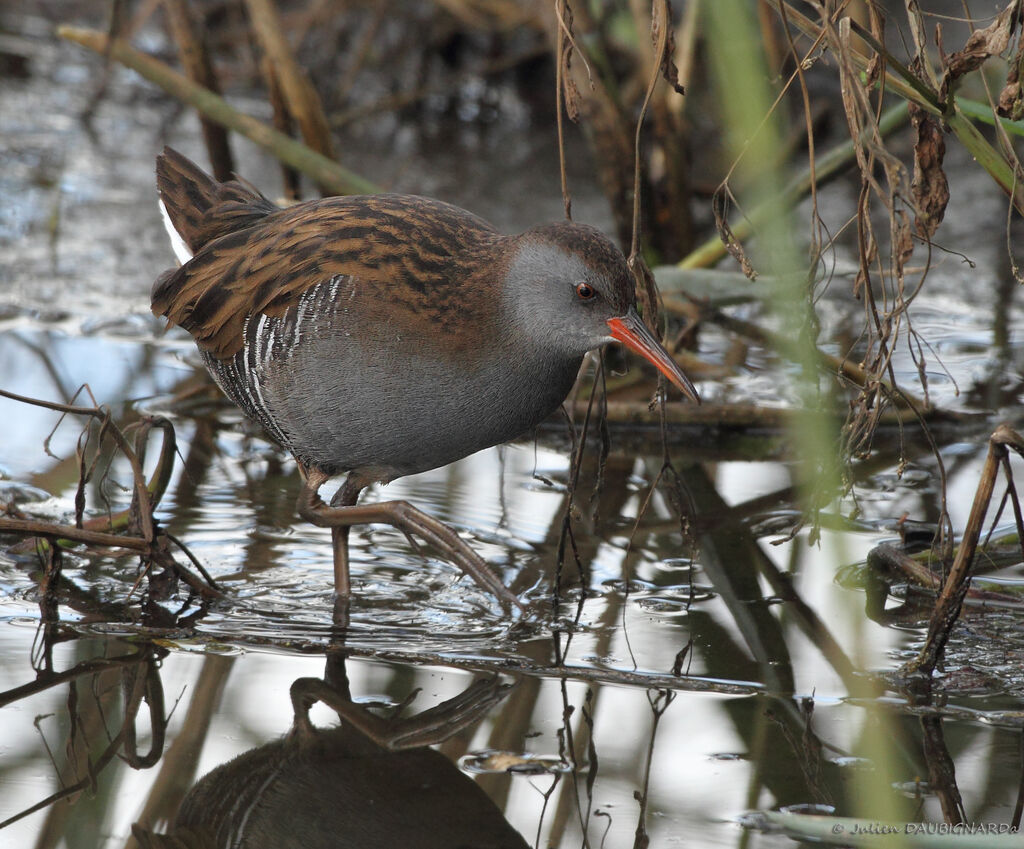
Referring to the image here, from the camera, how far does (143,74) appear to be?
184 inches

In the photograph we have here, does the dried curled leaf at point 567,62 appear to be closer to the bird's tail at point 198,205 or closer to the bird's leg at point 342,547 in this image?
the bird's leg at point 342,547

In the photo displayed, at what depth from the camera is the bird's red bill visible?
9.04 ft

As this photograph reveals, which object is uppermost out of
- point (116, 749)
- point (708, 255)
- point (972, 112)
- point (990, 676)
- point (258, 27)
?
point (258, 27)

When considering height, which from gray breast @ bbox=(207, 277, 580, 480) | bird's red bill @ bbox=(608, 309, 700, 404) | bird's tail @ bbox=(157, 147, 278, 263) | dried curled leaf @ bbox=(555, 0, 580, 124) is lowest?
gray breast @ bbox=(207, 277, 580, 480)

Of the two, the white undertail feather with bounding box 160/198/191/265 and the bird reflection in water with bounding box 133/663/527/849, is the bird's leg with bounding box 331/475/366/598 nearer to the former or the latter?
the bird reflection in water with bounding box 133/663/527/849

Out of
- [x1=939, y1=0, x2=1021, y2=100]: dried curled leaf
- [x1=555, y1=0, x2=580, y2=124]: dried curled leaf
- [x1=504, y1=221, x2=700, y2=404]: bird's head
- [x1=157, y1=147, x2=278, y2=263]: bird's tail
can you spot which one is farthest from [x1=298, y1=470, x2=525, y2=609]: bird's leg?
[x1=939, y1=0, x2=1021, y2=100]: dried curled leaf

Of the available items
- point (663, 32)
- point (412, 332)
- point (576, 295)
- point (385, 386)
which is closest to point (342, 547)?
point (385, 386)

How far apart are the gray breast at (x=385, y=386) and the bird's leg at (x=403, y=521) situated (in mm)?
121

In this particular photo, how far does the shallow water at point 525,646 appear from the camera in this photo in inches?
90.1

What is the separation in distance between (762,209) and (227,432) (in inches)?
145

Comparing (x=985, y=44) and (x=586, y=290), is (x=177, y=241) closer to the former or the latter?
(x=586, y=290)

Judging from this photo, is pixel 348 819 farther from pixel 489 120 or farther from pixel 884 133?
pixel 489 120

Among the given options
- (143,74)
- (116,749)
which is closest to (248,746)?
(116,749)

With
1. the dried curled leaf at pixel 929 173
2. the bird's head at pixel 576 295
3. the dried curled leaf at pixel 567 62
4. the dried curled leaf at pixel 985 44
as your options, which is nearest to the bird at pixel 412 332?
the bird's head at pixel 576 295
